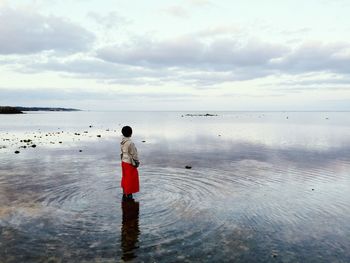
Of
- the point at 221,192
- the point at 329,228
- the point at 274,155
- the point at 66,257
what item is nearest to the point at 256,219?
the point at 329,228

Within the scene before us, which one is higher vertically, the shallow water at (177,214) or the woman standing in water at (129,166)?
the woman standing in water at (129,166)

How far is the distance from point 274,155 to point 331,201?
49.6 feet

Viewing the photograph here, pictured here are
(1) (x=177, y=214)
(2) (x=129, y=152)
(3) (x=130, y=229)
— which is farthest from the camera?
(2) (x=129, y=152)

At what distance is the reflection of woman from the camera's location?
8.98 m

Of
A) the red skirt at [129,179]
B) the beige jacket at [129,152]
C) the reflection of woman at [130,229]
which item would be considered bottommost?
the reflection of woman at [130,229]

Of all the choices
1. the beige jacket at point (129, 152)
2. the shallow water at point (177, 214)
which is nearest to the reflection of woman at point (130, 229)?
the shallow water at point (177, 214)

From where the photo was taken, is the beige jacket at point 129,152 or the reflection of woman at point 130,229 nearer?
the reflection of woman at point 130,229

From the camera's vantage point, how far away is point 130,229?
10.6 m

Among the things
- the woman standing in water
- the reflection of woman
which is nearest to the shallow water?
the reflection of woman

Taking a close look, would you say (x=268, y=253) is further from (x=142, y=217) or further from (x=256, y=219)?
(x=142, y=217)

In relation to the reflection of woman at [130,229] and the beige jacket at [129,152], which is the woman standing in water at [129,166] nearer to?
the beige jacket at [129,152]

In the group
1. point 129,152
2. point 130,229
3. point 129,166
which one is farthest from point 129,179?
point 130,229

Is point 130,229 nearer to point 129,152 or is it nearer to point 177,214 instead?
point 177,214

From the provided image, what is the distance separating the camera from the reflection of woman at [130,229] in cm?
898
